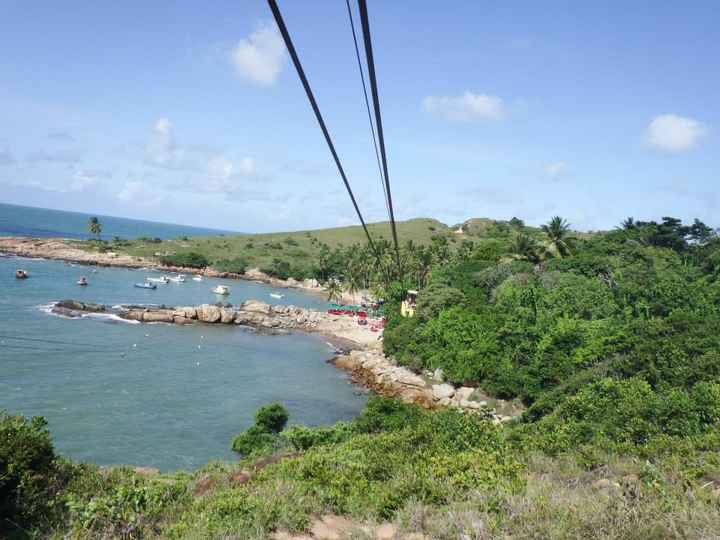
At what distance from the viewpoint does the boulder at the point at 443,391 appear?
34969mm

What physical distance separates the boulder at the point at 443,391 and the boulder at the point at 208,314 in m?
33.4

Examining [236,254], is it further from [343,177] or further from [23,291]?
[343,177]

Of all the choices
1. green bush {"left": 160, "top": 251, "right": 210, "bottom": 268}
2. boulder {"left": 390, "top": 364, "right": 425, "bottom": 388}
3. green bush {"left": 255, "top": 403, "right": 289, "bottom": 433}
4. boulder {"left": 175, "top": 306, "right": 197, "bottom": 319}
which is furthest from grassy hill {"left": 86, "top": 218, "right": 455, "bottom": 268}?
green bush {"left": 255, "top": 403, "right": 289, "bottom": 433}

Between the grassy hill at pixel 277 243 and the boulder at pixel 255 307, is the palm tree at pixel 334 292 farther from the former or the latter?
the grassy hill at pixel 277 243

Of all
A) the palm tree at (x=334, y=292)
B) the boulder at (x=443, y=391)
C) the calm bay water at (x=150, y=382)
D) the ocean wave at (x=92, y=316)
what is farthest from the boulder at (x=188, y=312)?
the boulder at (x=443, y=391)

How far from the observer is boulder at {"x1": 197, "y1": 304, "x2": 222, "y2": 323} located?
193 ft

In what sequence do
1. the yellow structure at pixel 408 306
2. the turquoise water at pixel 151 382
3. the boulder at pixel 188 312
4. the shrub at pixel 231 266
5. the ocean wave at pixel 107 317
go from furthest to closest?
the shrub at pixel 231 266, the boulder at pixel 188 312, the yellow structure at pixel 408 306, the ocean wave at pixel 107 317, the turquoise water at pixel 151 382

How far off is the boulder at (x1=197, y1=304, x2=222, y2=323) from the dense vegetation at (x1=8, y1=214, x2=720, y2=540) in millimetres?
28726

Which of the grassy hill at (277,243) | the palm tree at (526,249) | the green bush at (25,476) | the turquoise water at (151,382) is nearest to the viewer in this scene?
the green bush at (25,476)

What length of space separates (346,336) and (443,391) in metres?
25.7

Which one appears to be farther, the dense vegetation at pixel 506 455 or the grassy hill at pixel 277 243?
the grassy hill at pixel 277 243

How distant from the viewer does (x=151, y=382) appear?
36.0 meters

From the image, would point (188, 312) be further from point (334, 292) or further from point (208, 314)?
point (334, 292)

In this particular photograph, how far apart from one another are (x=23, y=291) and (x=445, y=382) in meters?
56.9
